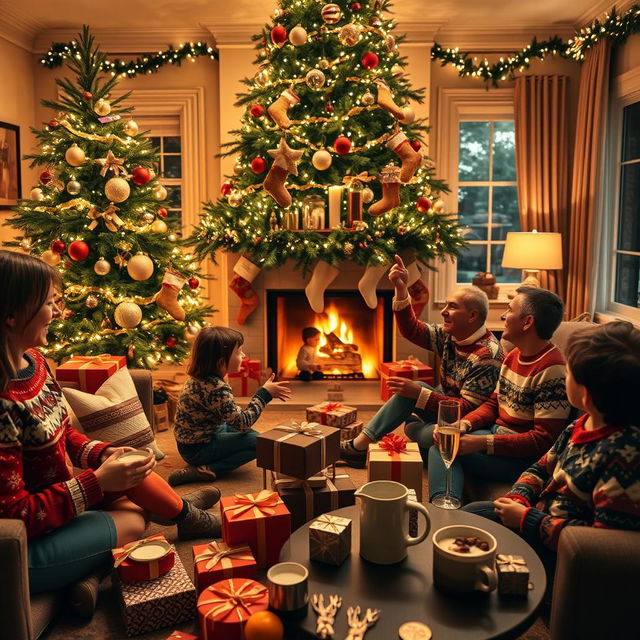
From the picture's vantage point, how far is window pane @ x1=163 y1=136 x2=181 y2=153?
526cm

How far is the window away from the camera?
520 cm

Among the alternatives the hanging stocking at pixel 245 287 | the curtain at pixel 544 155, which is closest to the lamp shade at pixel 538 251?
the curtain at pixel 544 155

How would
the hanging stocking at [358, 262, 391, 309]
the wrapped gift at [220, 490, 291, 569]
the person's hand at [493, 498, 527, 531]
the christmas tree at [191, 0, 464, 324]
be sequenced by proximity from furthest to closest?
1. the hanging stocking at [358, 262, 391, 309]
2. the christmas tree at [191, 0, 464, 324]
3. the wrapped gift at [220, 490, 291, 569]
4. the person's hand at [493, 498, 527, 531]

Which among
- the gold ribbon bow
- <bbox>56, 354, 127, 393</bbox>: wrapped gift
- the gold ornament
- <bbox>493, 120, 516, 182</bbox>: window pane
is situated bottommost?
<bbox>56, 354, 127, 393</bbox>: wrapped gift

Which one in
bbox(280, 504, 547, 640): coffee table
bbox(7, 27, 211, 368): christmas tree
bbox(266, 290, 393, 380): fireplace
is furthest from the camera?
bbox(266, 290, 393, 380): fireplace

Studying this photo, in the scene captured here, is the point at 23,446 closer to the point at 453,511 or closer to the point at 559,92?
the point at 453,511

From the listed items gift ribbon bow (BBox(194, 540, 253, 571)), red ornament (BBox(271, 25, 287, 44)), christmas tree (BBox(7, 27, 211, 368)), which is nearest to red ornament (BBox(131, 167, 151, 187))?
christmas tree (BBox(7, 27, 211, 368))

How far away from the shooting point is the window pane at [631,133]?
4.39 metres

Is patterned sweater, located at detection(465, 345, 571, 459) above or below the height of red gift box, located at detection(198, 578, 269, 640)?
above


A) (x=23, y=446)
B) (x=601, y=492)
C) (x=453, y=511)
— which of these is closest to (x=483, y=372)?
(x=453, y=511)

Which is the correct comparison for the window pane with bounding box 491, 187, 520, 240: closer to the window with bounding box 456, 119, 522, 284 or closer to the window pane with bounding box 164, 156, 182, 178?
the window with bounding box 456, 119, 522, 284

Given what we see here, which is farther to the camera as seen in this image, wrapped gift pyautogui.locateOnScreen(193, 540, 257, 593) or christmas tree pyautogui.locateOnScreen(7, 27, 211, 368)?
christmas tree pyautogui.locateOnScreen(7, 27, 211, 368)

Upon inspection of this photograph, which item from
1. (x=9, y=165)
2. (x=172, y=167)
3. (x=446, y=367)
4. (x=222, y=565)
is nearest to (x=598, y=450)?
(x=222, y=565)

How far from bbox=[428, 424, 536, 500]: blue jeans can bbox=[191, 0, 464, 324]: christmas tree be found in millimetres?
1938
